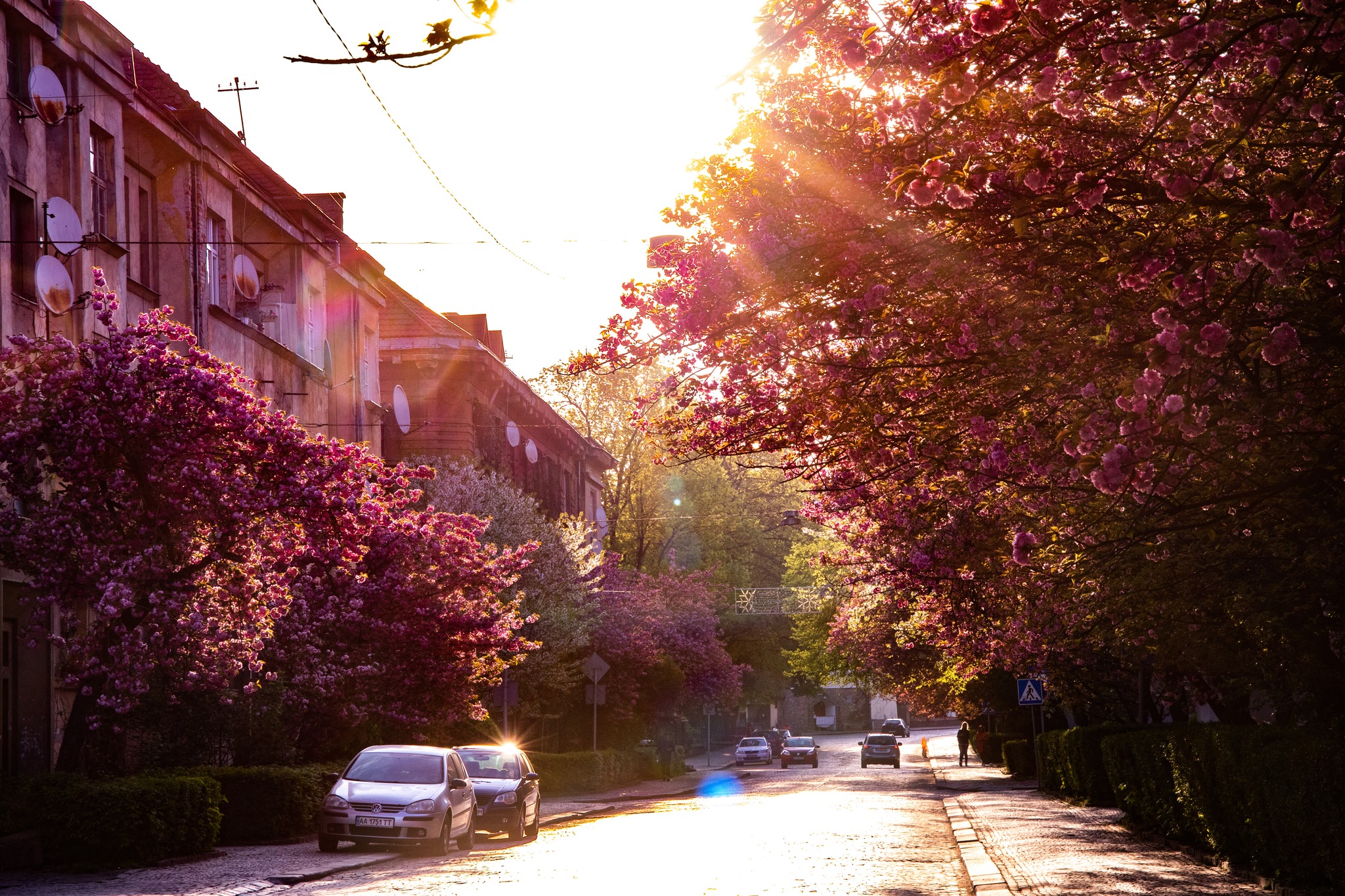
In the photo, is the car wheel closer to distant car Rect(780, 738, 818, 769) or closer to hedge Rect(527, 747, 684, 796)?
hedge Rect(527, 747, 684, 796)

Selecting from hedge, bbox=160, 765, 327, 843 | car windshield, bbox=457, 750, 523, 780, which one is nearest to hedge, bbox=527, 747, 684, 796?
car windshield, bbox=457, 750, 523, 780

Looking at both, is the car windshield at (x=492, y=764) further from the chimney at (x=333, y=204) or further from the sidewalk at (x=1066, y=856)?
the chimney at (x=333, y=204)

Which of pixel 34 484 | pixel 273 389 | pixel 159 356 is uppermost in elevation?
pixel 273 389

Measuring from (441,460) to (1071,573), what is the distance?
2889cm

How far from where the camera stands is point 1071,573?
15250 mm

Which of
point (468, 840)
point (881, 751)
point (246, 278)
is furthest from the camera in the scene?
point (881, 751)

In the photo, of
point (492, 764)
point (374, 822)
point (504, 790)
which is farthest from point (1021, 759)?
point (374, 822)

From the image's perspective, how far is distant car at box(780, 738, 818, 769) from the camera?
6544 centimetres

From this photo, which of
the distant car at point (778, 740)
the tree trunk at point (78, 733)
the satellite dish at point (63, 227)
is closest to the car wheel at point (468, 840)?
the tree trunk at point (78, 733)

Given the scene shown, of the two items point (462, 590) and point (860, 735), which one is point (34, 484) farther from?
point (860, 735)

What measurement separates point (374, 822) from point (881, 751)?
4680cm

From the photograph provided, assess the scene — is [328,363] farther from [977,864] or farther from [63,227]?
[977,864]

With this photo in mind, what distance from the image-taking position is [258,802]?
20.6 metres

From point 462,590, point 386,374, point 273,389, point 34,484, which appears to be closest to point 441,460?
point 386,374
